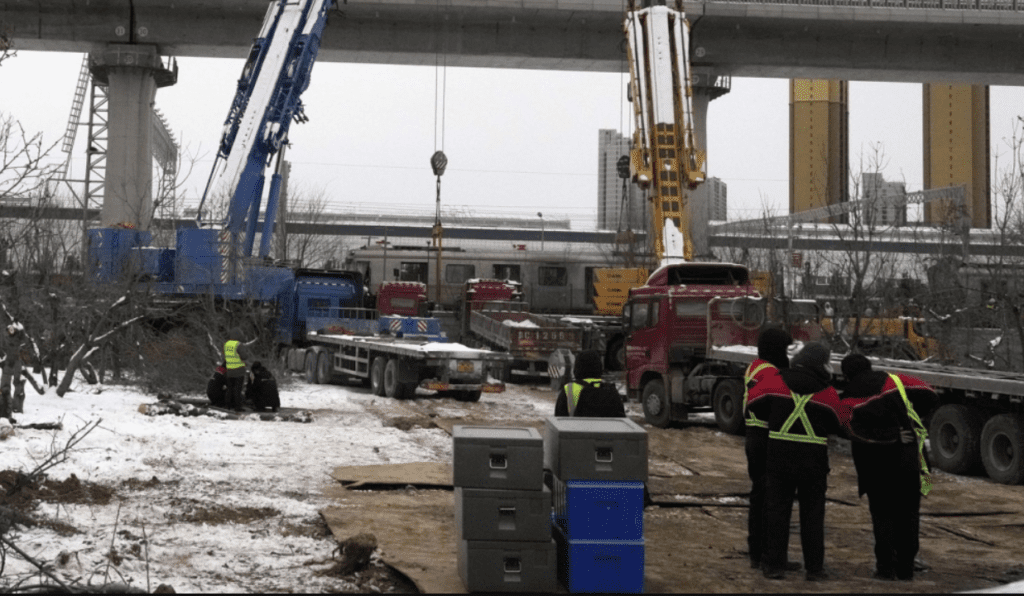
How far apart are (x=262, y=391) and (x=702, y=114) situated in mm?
24525

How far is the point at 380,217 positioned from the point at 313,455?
59.8 meters

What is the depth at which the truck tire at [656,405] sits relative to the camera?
63.4 feet

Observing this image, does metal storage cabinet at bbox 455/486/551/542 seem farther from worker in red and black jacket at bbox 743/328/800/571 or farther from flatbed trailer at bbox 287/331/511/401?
flatbed trailer at bbox 287/331/511/401

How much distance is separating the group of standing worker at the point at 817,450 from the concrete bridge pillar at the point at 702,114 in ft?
94.5

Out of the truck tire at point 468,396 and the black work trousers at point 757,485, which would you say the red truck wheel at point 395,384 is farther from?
the black work trousers at point 757,485

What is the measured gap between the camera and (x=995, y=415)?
13.6 meters

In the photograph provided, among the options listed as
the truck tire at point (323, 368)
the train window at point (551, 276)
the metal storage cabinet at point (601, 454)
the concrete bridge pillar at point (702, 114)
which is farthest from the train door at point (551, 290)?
the metal storage cabinet at point (601, 454)

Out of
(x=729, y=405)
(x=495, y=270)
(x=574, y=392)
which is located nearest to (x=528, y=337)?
(x=729, y=405)

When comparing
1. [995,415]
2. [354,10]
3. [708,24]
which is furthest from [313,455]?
[708,24]

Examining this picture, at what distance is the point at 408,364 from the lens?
23031mm

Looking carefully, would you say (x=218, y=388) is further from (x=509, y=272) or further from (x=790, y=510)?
(x=509, y=272)

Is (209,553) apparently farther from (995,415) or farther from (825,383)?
(995,415)

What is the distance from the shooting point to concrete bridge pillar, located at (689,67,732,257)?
3759cm

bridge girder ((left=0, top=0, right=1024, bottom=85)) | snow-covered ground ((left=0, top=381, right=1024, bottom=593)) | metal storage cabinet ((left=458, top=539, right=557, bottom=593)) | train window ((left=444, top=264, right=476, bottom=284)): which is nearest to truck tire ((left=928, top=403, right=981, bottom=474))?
snow-covered ground ((left=0, top=381, right=1024, bottom=593))
